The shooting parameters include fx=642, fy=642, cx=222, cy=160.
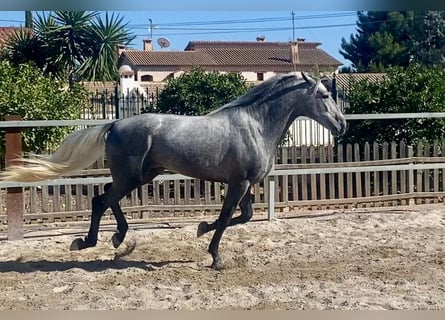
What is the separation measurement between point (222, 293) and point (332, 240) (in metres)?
2.40

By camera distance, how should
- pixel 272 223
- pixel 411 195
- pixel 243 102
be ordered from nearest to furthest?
pixel 243 102, pixel 272 223, pixel 411 195

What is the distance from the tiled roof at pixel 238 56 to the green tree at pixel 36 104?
1042 cm

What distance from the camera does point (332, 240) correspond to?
719cm

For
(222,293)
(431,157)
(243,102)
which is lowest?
(222,293)

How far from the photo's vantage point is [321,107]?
6.09 metres

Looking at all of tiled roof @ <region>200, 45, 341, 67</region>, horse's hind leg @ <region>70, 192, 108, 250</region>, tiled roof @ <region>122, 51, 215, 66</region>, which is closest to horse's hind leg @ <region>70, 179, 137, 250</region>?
horse's hind leg @ <region>70, 192, 108, 250</region>

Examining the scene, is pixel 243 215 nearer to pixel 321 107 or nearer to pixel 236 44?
pixel 321 107

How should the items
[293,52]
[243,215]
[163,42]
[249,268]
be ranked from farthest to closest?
[163,42] → [293,52] → [243,215] → [249,268]

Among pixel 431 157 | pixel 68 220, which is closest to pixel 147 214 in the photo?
pixel 68 220

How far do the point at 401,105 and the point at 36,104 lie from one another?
6.10 metres

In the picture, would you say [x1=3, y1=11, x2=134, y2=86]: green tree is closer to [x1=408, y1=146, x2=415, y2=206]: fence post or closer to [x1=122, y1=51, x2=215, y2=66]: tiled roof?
[x1=408, y1=146, x2=415, y2=206]: fence post

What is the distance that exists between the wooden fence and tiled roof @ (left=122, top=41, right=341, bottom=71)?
36.1 ft

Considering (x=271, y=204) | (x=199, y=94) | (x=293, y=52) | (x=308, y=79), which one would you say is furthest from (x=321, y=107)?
(x=293, y=52)

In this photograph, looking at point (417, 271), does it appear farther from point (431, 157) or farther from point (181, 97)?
point (181, 97)
